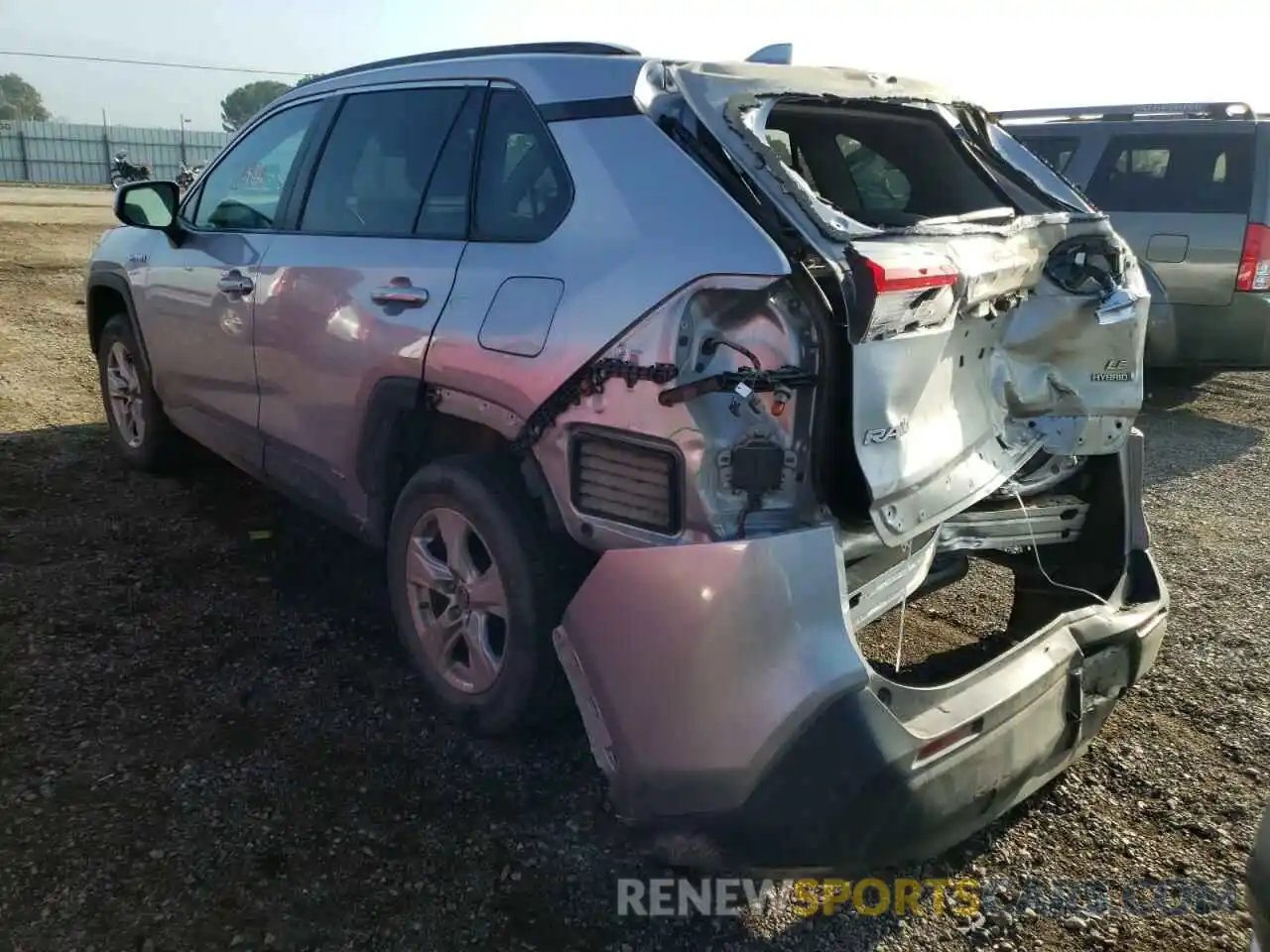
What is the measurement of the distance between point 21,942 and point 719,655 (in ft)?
5.40

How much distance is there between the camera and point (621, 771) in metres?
2.28

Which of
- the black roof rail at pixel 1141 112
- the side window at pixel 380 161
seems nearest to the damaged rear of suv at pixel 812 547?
the side window at pixel 380 161

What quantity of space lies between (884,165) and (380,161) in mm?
1727

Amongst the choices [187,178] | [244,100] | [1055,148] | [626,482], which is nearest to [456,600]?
[626,482]

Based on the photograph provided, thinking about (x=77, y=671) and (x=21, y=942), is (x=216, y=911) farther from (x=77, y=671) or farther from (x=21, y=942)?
(x=77, y=671)

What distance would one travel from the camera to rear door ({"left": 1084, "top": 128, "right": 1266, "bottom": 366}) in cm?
700

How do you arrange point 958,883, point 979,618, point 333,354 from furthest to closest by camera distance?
point 979,618, point 333,354, point 958,883

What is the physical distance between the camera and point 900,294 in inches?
86.0

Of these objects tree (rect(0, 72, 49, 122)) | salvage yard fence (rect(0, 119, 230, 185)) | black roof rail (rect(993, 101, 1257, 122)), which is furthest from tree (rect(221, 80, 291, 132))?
black roof rail (rect(993, 101, 1257, 122))

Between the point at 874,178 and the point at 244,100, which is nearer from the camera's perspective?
the point at 874,178

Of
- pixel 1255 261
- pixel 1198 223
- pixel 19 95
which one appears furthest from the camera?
pixel 19 95

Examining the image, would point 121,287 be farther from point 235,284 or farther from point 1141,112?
point 1141,112

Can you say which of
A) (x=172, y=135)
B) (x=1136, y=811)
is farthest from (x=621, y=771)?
(x=172, y=135)

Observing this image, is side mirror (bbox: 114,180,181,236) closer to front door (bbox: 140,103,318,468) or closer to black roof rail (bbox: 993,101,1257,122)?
front door (bbox: 140,103,318,468)
